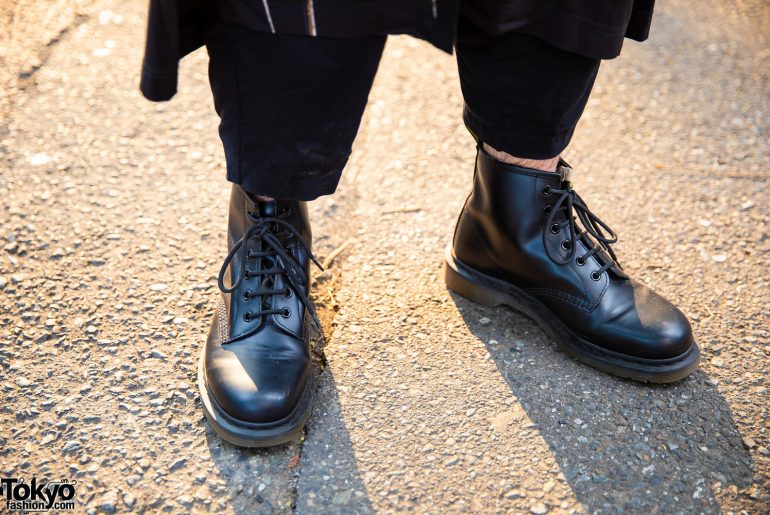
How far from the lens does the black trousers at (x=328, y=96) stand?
3.40 ft

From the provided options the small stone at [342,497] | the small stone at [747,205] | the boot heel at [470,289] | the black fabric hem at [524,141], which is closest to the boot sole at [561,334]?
the boot heel at [470,289]

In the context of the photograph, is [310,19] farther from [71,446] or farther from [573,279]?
[71,446]

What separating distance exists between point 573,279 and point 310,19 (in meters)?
0.73

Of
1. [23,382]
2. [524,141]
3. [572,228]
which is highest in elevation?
[524,141]

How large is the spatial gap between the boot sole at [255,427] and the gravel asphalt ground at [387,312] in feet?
0.15

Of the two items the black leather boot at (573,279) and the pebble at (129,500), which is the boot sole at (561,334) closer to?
the black leather boot at (573,279)

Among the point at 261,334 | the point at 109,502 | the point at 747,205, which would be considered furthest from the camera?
the point at 747,205

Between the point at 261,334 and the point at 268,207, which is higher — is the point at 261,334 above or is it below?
below

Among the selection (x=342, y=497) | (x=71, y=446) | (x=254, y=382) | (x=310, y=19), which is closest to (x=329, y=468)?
(x=342, y=497)

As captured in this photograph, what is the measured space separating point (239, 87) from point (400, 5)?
0.28 m

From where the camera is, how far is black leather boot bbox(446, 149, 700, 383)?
1.33 meters

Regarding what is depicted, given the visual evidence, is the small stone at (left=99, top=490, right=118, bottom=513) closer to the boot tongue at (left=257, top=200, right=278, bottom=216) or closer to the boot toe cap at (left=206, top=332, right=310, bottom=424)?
the boot toe cap at (left=206, top=332, right=310, bottom=424)

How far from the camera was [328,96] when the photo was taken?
3.51ft

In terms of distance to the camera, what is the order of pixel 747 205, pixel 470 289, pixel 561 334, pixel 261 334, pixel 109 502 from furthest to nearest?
pixel 747 205 → pixel 470 289 → pixel 561 334 → pixel 261 334 → pixel 109 502
